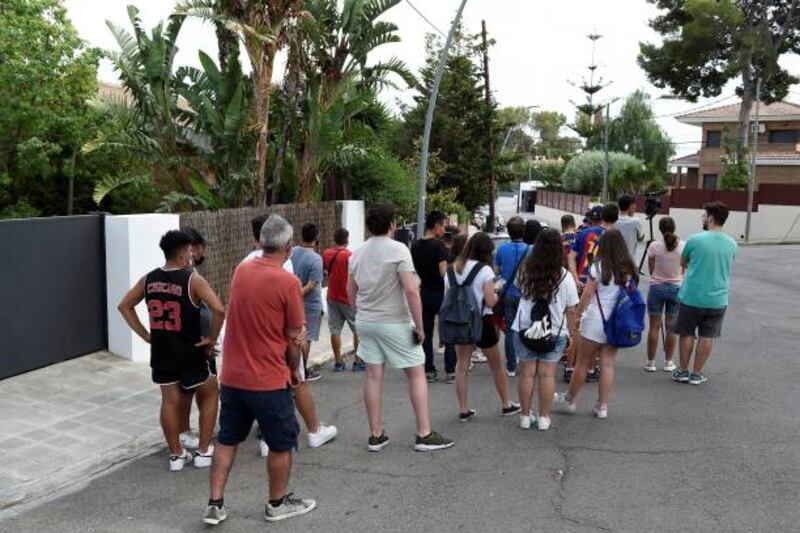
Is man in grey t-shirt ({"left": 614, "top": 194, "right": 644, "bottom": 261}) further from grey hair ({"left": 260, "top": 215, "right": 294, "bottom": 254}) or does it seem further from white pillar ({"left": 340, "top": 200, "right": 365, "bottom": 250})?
white pillar ({"left": 340, "top": 200, "right": 365, "bottom": 250})

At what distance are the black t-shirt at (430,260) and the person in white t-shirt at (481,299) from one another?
4.30 ft

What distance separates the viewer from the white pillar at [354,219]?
42.1 ft

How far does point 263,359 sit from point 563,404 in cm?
342

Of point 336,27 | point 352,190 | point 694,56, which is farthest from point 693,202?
point 336,27

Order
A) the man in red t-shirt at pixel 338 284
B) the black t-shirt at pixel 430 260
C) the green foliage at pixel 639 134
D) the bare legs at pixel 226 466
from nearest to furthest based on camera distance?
the bare legs at pixel 226 466, the black t-shirt at pixel 430 260, the man in red t-shirt at pixel 338 284, the green foliage at pixel 639 134

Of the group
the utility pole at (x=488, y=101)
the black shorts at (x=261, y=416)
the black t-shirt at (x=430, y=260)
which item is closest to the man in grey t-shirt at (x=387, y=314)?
the black shorts at (x=261, y=416)

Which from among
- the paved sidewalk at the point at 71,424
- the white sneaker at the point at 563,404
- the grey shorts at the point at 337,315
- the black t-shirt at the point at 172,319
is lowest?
the paved sidewalk at the point at 71,424

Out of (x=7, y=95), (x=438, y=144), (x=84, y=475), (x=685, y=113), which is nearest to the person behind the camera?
(x=84, y=475)

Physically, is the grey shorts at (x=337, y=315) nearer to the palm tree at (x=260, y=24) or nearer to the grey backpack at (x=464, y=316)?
the grey backpack at (x=464, y=316)

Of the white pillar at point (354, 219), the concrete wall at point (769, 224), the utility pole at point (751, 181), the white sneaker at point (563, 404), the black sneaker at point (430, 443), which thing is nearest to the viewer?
the black sneaker at point (430, 443)

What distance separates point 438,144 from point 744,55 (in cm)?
1958

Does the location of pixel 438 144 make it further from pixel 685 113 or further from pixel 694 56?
pixel 685 113

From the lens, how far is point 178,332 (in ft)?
15.7

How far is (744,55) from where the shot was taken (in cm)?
3581
